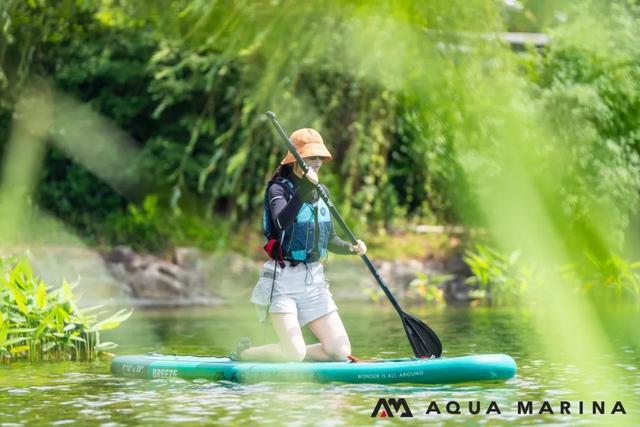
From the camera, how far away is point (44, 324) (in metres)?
9.65

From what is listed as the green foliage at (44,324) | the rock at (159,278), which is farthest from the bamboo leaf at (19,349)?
the rock at (159,278)

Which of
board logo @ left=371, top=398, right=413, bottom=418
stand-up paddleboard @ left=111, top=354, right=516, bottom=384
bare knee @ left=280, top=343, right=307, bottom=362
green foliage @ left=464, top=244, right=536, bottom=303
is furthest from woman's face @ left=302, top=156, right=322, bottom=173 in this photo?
green foliage @ left=464, top=244, right=536, bottom=303

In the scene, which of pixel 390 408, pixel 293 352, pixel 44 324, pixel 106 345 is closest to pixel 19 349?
pixel 44 324

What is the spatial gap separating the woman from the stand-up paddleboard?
0.20m

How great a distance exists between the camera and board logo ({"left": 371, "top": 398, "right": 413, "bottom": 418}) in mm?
6589

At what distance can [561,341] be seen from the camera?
11.5m

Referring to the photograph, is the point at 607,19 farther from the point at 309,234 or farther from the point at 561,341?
the point at 309,234

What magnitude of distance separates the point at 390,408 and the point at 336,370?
1.09 metres

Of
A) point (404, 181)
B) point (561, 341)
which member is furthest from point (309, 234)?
point (404, 181)

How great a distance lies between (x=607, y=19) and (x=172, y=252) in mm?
6828

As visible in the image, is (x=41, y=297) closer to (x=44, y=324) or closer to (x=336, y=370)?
(x=44, y=324)

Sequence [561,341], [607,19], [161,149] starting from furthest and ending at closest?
[161,149], [607,19], [561,341]

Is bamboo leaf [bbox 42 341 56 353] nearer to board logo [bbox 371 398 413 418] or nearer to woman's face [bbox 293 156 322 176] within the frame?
woman's face [bbox 293 156 322 176]

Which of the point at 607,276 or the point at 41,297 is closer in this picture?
the point at 41,297
